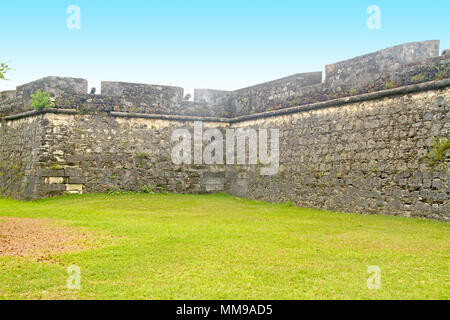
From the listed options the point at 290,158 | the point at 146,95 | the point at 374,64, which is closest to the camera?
the point at 374,64

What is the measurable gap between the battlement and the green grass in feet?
11.4

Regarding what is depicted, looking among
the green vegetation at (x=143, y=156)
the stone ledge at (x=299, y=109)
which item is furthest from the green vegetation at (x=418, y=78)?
the green vegetation at (x=143, y=156)

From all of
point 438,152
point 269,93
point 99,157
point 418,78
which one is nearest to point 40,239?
point 99,157

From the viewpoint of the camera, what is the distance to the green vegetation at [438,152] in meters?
9.34

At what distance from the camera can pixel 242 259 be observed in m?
6.01

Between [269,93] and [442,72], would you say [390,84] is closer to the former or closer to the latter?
[442,72]

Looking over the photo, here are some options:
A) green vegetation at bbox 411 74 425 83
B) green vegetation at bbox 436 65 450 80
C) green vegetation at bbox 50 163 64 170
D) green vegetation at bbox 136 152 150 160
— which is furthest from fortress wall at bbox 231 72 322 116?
green vegetation at bbox 50 163 64 170

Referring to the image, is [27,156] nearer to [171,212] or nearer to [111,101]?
[111,101]

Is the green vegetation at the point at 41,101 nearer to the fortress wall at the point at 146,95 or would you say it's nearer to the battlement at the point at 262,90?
the battlement at the point at 262,90

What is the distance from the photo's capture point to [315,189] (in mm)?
12383

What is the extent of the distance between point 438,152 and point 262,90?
6.74 m

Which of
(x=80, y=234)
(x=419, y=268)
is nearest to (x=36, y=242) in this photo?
(x=80, y=234)

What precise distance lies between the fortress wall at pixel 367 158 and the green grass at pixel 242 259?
0.68 m

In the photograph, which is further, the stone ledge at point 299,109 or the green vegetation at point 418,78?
the green vegetation at point 418,78
